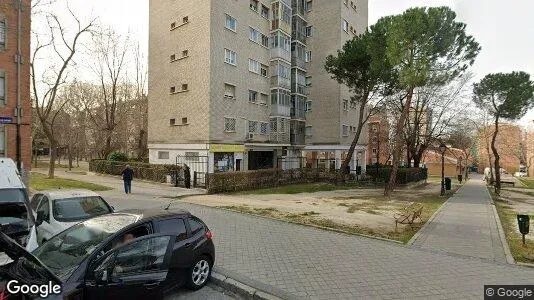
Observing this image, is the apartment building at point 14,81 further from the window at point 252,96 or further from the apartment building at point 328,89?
the apartment building at point 328,89

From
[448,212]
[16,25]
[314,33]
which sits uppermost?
[314,33]

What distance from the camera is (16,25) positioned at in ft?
55.1

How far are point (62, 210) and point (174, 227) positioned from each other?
402cm

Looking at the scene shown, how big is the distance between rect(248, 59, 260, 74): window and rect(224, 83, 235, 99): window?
316cm

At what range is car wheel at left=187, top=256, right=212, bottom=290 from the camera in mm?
5707

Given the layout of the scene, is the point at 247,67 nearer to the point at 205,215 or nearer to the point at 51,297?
the point at 205,215

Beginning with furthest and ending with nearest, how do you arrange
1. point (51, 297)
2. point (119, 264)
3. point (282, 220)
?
point (282, 220) < point (119, 264) < point (51, 297)

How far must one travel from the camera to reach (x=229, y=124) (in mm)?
27188

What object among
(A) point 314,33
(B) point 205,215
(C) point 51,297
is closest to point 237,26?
(A) point 314,33

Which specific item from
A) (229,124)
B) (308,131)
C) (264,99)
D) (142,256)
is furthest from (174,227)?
(308,131)

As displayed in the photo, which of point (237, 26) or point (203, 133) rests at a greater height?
point (237, 26)

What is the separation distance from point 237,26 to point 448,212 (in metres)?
21.5

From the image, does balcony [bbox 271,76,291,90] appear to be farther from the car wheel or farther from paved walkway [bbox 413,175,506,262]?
the car wheel

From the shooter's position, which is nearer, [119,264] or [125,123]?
[119,264]
